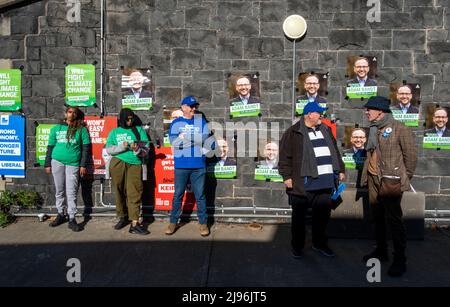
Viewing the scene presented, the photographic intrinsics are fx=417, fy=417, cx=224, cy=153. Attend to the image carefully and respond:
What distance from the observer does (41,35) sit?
669cm

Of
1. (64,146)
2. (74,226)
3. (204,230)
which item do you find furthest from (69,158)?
(204,230)

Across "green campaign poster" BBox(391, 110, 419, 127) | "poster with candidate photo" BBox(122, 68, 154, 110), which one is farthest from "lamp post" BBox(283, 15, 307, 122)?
"poster with candidate photo" BBox(122, 68, 154, 110)

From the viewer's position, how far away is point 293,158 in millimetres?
5371

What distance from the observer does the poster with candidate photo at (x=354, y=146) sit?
6660mm

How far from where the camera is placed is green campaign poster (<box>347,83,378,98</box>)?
6.58 m

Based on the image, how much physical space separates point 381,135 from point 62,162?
451 cm

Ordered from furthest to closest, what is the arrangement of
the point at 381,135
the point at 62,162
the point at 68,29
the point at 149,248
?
the point at 68,29, the point at 62,162, the point at 149,248, the point at 381,135

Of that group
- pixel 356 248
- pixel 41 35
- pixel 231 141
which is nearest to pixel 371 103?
pixel 356 248

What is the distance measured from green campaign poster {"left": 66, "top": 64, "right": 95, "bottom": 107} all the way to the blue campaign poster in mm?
890

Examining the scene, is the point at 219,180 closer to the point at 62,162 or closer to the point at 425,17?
the point at 62,162

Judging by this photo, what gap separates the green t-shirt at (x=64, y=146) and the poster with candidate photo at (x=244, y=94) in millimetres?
2442

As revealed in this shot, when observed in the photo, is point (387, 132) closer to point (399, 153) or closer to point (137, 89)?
point (399, 153)

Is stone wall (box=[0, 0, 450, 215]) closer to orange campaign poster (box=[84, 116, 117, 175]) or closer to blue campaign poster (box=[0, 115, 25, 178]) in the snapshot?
orange campaign poster (box=[84, 116, 117, 175])
